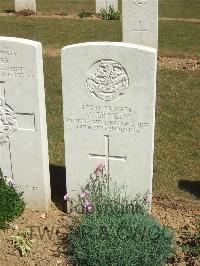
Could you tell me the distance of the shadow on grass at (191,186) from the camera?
19.8 ft

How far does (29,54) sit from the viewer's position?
4812 millimetres

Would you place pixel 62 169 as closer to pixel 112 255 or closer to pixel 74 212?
pixel 74 212

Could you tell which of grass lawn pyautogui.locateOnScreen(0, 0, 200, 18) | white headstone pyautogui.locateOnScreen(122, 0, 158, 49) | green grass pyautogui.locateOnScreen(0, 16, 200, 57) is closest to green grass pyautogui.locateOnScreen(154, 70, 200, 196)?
white headstone pyautogui.locateOnScreen(122, 0, 158, 49)

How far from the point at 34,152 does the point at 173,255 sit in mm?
1911

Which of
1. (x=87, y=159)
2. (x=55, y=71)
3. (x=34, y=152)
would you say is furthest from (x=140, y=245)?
(x=55, y=71)

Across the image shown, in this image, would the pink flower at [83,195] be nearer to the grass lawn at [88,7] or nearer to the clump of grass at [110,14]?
the clump of grass at [110,14]

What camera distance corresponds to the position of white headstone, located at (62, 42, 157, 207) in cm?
462

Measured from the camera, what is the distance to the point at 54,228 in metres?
5.19

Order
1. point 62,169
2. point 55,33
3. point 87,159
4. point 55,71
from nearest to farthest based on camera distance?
1. point 87,159
2. point 62,169
3. point 55,71
4. point 55,33

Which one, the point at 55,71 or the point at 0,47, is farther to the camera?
the point at 55,71

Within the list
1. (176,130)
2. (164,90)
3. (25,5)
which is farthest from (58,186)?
(25,5)

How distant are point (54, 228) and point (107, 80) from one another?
1.78m

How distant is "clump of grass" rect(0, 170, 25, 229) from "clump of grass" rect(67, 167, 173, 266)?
796 millimetres

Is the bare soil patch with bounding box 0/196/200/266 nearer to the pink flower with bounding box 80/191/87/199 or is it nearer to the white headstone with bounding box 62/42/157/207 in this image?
the pink flower with bounding box 80/191/87/199
